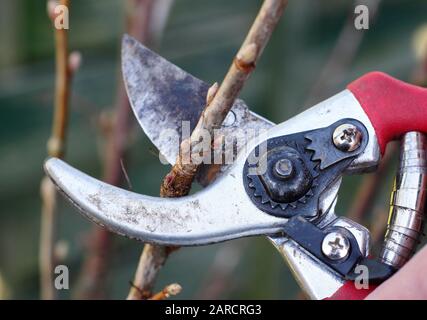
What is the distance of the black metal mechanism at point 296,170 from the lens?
3.31 ft

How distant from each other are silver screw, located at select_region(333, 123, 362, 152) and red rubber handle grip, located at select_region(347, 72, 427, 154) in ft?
0.09

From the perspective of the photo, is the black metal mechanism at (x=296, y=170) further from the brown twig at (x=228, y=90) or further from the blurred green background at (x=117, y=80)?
the blurred green background at (x=117, y=80)

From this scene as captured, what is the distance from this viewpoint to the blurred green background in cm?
225

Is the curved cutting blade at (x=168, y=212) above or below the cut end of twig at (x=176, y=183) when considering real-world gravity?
below

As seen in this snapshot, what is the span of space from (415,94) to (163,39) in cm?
150

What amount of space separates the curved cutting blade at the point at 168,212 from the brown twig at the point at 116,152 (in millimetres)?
418

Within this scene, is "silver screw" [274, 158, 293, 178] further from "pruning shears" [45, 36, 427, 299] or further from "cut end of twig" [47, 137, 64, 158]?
"cut end of twig" [47, 137, 64, 158]

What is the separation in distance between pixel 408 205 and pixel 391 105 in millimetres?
133

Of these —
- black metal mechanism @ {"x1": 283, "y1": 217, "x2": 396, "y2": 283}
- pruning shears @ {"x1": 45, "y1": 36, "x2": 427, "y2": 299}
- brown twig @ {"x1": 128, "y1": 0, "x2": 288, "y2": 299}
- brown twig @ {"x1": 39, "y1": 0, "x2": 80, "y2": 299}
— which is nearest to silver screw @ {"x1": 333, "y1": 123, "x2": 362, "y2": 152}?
pruning shears @ {"x1": 45, "y1": 36, "x2": 427, "y2": 299}

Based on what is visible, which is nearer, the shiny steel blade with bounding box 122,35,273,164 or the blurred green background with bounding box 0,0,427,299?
the shiny steel blade with bounding box 122,35,273,164

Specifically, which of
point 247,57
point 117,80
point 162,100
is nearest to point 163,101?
point 162,100

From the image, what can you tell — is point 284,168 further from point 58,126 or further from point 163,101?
point 58,126

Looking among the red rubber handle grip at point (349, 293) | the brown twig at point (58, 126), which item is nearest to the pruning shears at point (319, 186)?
the red rubber handle grip at point (349, 293)

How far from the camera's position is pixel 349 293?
995 mm
